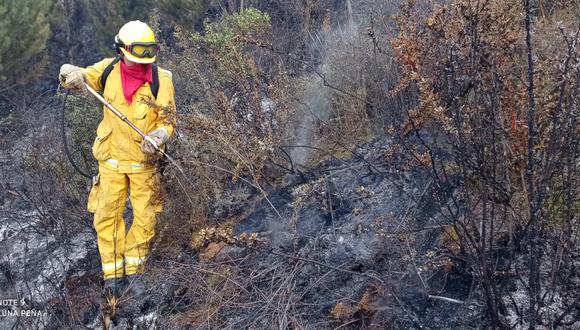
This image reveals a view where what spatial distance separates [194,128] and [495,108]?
2.02 m

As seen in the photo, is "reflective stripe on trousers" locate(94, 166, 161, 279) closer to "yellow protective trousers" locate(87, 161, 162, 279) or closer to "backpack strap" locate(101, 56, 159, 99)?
"yellow protective trousers" locate(87, 161, 162, 279)

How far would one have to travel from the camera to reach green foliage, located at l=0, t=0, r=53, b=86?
28.1 ft

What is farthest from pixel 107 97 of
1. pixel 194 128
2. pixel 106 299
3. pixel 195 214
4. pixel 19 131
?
pixel 19 131

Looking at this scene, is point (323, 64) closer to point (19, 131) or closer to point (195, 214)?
point (195, 214)

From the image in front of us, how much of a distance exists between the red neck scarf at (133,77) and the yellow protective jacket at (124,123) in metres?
0.03

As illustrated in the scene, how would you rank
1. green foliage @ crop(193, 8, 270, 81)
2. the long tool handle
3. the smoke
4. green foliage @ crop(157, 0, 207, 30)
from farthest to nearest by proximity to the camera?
green foliage @ crop(157, 0, 207, 30) < the smoke < green foliage @ crop(193, 8, 270, 81) < the long tool handle

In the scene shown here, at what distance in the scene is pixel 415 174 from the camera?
3.92 m

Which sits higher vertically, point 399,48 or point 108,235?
point 399,48

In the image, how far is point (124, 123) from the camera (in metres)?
Answer: 4.20

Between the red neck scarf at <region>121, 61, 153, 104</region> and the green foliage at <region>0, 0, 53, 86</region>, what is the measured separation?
524cm

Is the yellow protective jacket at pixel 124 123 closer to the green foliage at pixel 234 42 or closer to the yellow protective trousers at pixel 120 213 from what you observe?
the yellow protective trousers at pixel 120 213

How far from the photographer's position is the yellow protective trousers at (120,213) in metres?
4.21

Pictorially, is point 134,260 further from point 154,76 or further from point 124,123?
point 154,76

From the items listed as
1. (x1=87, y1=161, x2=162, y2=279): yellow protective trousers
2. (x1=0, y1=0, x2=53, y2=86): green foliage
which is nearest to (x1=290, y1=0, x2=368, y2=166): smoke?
(x1=87, y1=161, x2=162, y2=279): yellow protective trousers
